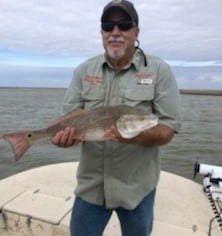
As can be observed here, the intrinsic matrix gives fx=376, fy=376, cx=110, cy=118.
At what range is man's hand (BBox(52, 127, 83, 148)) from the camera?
295 cm

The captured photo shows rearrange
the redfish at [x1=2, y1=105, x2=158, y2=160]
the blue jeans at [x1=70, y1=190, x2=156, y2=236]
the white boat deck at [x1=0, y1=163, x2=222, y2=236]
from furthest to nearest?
the white boat deck at [x1=0, y1=163, x2=222, y2=236], the blue jeans at [x1=70, y1=190, x2=156, y2=236], the redfish at [x1=2, y1=105, x2=158, y2=160]

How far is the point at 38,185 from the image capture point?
568 centimetres

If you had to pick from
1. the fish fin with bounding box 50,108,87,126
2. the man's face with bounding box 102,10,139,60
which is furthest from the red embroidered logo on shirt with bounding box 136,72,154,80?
the fish fin with bounding box 50,108,87,126

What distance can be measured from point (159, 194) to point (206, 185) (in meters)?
0.69

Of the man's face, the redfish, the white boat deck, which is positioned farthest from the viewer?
the white boat deck

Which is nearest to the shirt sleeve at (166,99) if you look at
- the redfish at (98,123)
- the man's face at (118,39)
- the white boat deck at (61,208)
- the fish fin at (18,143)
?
the redfish at (98,123)

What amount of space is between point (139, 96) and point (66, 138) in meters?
0.67

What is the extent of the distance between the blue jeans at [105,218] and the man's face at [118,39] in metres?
1.24

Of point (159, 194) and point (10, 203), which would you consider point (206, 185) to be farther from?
point (10, 203)

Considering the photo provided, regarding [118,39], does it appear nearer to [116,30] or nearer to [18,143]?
[116,30]

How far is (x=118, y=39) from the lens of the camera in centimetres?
299

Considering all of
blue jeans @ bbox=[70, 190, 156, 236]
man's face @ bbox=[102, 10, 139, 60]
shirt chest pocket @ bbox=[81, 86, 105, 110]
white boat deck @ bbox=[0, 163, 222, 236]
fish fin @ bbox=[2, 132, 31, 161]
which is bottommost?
white boat deck @ bbox=[0, 163, 222, 236]

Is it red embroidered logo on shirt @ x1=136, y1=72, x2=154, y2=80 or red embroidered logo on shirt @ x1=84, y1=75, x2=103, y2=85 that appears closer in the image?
red embroidered logo on shirt @ x1=136, y1=72, x2=154, y2=80

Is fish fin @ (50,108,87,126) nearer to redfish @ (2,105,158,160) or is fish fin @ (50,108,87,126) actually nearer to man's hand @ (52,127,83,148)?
redfish @ (2,105,158,160)
